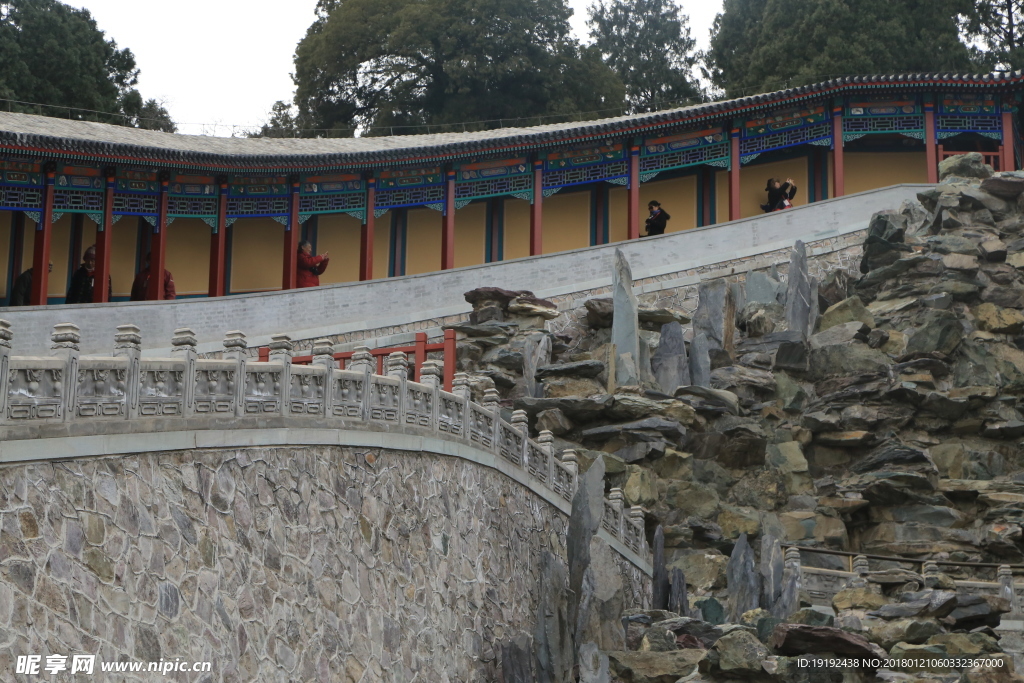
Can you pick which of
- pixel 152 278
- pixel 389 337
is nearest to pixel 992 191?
pixel 389 337

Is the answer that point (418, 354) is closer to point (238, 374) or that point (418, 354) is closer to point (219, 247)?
point (219, 247)

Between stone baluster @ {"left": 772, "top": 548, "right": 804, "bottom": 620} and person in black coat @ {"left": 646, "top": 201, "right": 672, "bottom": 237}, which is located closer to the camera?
stone baluster @ {"left": 772, "top": 548, "right": 804, "bottom": 620}

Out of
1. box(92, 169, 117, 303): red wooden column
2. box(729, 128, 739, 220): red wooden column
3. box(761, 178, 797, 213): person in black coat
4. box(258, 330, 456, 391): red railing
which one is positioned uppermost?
box(729, 128, 739, 220): red wooden column

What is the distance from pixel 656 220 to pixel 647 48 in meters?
19.0

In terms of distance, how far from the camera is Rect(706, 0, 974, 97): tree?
45.8 meters

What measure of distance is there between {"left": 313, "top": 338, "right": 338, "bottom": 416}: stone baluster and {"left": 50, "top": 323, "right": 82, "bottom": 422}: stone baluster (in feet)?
14.1

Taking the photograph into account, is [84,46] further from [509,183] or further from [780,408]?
[780,408]

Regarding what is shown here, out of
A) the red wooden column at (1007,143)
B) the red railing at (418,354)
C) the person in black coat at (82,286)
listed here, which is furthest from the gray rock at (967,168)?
the person in black coat at (82,286)

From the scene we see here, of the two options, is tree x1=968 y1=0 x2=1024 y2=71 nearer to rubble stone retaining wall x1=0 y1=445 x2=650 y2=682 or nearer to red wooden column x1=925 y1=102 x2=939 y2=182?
red wooden column x1=925 y1=102 x2=939 y2=182

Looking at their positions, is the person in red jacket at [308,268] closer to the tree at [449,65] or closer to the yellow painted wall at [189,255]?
the yellow painted wall at [189,255]

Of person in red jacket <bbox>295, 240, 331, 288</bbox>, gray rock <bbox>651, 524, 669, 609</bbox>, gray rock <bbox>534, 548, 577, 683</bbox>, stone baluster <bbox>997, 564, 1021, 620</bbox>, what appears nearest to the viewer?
gray rock <bbox>534, 548, 577, 683</bbox>

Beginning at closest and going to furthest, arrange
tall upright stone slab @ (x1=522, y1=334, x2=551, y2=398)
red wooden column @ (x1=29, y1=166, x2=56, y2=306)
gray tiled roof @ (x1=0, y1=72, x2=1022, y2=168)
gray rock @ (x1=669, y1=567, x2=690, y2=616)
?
gray rock @ (x1=669, y1=567, x2=690, y2=616)
tall upright stone slab @ (x1=522, y1=334, x2=551, y2=398)
red wooden column @ (x1=29, y1=166, x2=56, y2=306)
gray tiled roof @ (x1=0, y1=72, x2=1022, y2=168)

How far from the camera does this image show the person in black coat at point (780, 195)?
37.7 meters

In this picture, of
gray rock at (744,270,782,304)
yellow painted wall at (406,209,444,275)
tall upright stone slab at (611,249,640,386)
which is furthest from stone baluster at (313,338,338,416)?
yellow painted wall at (406,209,444,275)
